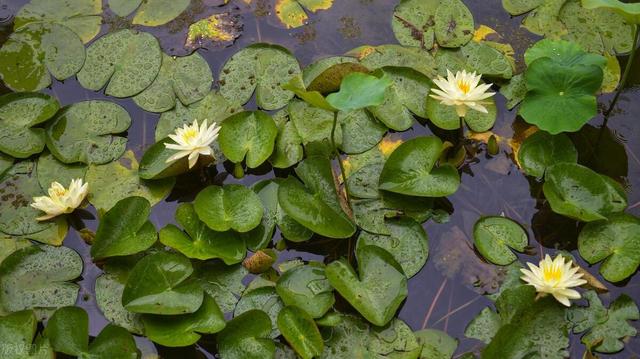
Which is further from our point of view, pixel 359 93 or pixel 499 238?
pixel 499 238

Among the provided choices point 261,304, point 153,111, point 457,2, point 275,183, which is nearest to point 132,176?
point 153,111

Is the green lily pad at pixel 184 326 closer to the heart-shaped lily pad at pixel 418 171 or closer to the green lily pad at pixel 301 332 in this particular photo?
the green lily pad at pixel 301 332

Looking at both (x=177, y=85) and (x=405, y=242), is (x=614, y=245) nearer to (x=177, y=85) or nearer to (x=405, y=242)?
(x=405, y=242)

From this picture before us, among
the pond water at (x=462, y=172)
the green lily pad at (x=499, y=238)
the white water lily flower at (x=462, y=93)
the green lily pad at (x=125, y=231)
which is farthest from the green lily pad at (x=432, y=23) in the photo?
the green lily pad at (x=125, y=231)

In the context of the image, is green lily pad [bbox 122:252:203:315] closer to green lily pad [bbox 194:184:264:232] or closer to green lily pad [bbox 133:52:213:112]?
green lily pad [bbox 194:184:264:232]

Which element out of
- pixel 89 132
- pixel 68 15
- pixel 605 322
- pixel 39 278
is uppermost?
pixel 68 15

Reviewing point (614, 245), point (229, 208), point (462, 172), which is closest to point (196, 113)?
point (229, 208)

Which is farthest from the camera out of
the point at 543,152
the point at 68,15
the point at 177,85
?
the point at 68,15

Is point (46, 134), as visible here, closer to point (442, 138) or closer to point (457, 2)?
point (442, 138)
